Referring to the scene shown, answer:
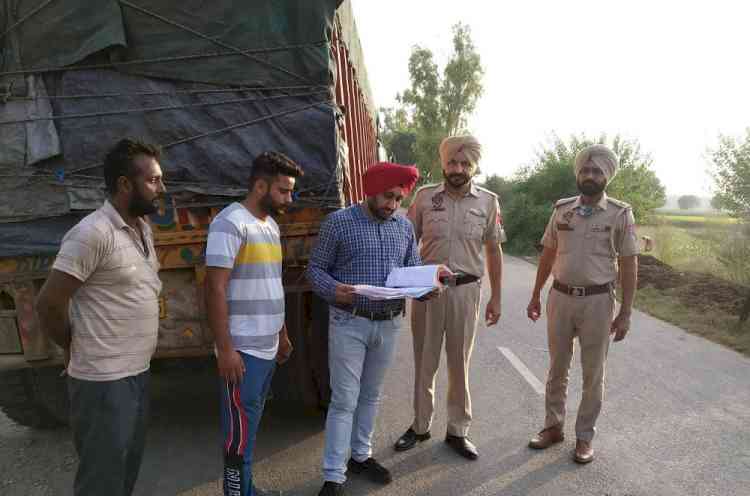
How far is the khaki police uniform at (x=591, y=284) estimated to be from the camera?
320cm

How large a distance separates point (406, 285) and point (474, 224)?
89cm

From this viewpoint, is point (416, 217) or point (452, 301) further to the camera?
point (416, 217)

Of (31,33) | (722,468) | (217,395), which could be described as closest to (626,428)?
(722,468)

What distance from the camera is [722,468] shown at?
306 cm

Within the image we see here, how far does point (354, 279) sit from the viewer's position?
2625 millimetres

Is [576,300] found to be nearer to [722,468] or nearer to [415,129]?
[722,468]

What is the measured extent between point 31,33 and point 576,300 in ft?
11.7

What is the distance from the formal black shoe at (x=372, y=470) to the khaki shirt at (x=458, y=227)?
1273 millimetres

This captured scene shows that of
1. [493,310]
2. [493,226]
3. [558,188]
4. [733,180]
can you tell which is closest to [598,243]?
[493,226]

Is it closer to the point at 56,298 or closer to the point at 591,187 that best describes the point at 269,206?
the point at 56,298

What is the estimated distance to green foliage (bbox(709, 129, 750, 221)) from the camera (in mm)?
10484

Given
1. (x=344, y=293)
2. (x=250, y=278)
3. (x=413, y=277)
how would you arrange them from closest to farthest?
(x=250, y=278), (x=344, y=293), (x=413, y=277)

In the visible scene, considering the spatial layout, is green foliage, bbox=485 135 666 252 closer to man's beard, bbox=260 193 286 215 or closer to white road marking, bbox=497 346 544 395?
white road marking, bbox=497 346 544 395

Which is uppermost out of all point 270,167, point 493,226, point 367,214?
point 270,167
